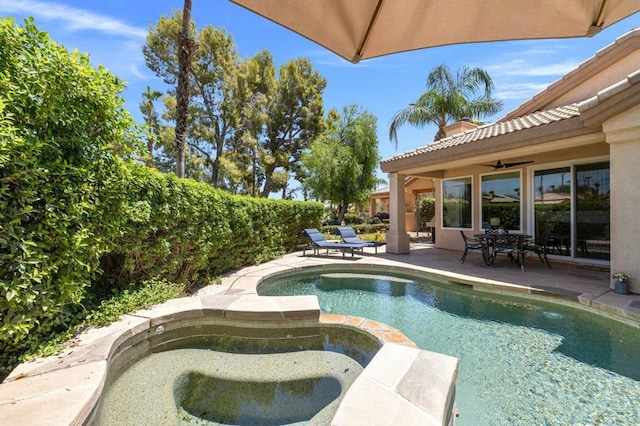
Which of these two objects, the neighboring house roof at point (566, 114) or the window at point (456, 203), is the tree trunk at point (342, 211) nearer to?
the window at point (456, 203)

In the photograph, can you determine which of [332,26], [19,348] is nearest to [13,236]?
[19,348]

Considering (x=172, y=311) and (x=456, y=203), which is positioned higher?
(x=456, y=203)

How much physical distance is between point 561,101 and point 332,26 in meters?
13.0

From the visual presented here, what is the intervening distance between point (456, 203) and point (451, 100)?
9.55m

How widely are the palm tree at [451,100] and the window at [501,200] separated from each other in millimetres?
8751

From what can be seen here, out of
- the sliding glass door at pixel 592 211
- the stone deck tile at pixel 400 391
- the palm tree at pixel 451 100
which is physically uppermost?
the palm tree at pixel 451 100

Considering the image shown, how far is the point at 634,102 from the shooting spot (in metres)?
5.82

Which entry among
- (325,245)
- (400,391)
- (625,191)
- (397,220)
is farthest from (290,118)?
(400,391)

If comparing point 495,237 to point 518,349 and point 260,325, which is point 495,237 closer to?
point 518,349

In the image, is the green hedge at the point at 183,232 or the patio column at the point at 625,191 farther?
the patio column at the point at 625,191

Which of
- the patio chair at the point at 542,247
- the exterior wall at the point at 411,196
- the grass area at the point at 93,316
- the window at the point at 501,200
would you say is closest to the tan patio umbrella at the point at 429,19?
the grass area at the point at 93,316

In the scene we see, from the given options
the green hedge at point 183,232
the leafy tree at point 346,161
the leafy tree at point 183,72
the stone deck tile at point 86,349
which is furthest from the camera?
the leafy tree at point 346,161

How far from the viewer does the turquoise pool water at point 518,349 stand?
301 centimetres

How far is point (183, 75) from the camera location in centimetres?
1048
